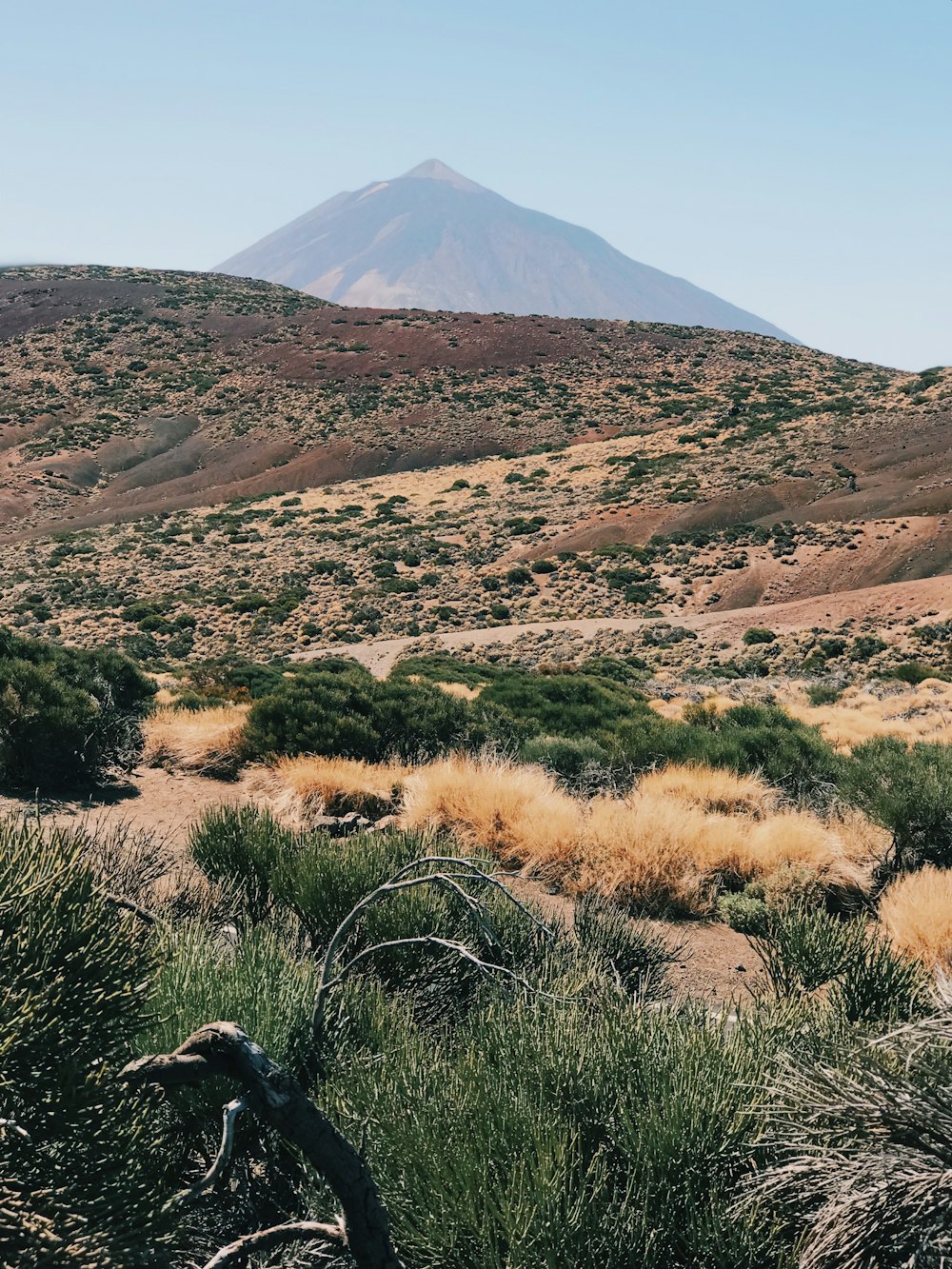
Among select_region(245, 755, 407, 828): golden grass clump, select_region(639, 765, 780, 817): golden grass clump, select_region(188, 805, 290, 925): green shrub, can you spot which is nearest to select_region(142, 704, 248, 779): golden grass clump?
select_region(245, 755, 407, 828): golden grass clump

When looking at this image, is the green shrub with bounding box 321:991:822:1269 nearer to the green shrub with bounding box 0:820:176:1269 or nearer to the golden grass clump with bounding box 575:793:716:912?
the green shrub with bounding box 0:820:176:1269

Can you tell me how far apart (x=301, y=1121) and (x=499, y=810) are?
723cm

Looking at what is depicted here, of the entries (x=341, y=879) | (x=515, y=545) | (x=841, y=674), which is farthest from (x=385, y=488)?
(x=341, y=879)

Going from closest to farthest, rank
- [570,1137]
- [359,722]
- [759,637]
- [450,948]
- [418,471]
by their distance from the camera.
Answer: [570,1137] < [450,948] < [359,722] < [759,637] < [418,471]

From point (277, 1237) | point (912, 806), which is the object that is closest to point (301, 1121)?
point (277, 1237)

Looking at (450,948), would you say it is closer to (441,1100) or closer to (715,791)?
(441,1100)

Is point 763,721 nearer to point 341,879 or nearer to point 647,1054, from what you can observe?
point 341,879

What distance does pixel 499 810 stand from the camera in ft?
31.8

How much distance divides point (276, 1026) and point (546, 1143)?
142 cm

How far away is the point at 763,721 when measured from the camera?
55.1 feet

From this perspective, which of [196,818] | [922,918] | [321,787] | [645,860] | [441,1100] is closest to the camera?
[441,1100]

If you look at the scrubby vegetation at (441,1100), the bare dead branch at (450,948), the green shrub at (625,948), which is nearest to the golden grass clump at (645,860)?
the green shrub at (625,948)

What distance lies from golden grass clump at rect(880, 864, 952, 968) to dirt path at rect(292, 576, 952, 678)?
88.8ft

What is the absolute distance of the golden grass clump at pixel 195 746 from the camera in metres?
11.9
